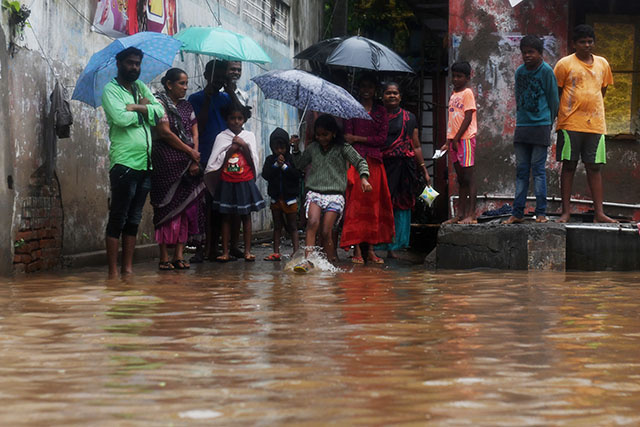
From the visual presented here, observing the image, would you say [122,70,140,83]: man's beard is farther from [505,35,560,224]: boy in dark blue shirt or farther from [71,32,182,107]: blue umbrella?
[505,35,560,224]: boy in dark blue shirt

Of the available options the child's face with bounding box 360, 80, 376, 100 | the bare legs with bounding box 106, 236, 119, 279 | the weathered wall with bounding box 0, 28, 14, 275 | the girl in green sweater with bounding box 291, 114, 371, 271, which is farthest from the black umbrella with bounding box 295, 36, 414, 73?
the weathered wall with bounding box 0, 28, 14, 275

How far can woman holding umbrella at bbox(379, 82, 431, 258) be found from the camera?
9094 millimetres

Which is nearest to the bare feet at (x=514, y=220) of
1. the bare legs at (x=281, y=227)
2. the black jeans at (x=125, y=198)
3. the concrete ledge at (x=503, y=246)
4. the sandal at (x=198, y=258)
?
the concrete ledge at (x=503, y=246)

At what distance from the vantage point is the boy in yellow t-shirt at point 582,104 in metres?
8.00

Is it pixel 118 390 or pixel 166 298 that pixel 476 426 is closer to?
pixel 118 390

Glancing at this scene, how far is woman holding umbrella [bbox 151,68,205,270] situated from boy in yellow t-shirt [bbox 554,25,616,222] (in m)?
3.06

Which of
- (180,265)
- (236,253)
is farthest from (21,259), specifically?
(236,253)

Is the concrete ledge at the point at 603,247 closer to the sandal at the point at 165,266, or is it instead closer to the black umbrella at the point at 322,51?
the black umbrella at the point at 322,51

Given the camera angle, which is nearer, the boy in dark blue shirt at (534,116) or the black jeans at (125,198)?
the black jeans at (125,198)

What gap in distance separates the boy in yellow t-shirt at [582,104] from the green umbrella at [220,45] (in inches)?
107

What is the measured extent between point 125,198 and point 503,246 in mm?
3003

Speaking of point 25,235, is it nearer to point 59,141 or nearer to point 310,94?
point 59,141

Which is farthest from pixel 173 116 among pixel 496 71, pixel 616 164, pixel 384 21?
pixel 384 21

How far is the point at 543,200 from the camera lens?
8141 mm
